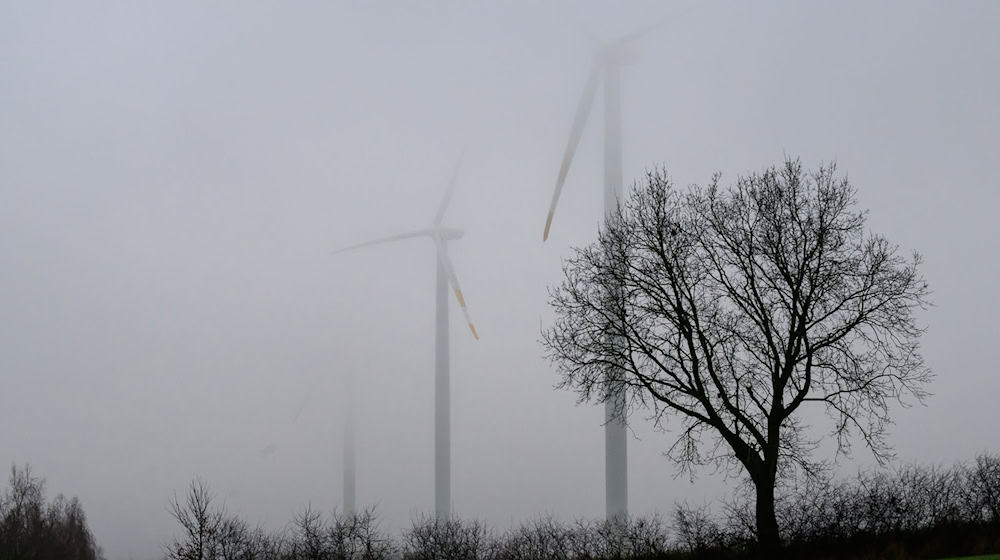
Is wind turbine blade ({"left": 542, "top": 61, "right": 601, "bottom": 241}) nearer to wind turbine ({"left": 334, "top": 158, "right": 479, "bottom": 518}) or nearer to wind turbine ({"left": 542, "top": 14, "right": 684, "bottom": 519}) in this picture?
wind turbine ({"left": 542, "top": 14, "right": 684, "bottom": 519})

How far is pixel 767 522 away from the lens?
79.9 ft

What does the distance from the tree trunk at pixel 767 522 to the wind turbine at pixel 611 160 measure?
5.48 metres

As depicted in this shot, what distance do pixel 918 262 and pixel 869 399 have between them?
13.6 ft

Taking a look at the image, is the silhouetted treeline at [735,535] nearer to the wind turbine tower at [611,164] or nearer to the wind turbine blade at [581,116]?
the wind turbine tower at [611,164]

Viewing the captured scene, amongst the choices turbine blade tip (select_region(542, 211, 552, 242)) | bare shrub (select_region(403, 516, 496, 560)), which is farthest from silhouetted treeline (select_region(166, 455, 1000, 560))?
turbine blade tip (select_region(542, 211, 552, 242))

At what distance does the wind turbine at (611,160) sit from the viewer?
36906mm

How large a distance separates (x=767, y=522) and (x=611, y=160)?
20271 mm

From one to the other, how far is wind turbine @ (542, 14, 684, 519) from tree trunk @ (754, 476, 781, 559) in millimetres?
5484

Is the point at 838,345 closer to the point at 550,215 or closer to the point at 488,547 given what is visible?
the point at 488,547

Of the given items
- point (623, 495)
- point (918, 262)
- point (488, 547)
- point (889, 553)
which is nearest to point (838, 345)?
point (918, 262)

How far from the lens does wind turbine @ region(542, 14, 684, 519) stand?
3691cm

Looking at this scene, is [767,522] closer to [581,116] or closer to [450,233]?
[581,116]

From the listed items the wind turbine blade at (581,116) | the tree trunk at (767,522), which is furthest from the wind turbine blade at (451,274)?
the tree trunk at (767,522)

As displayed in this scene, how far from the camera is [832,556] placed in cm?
2434
